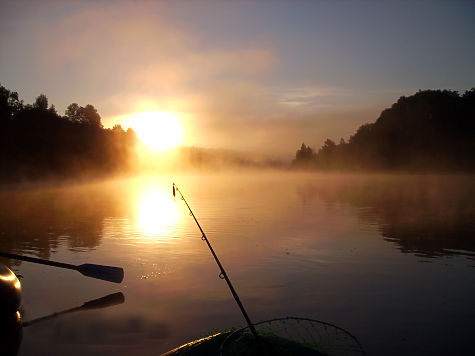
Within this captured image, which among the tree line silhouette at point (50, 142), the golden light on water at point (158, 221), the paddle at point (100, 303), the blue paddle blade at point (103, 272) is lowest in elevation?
the paddle at point (100, 303)

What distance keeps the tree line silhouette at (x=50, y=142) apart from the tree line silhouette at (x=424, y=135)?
102m

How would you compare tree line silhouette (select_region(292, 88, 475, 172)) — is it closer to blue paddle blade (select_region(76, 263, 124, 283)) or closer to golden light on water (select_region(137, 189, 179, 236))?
golden light on water (select_region(137, 189, 179, 236))

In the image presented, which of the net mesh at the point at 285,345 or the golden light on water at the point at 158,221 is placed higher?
the net mesh at the point at 285,345

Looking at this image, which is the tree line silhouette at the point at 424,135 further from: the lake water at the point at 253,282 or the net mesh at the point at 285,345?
the net mesh at the point at 285,345

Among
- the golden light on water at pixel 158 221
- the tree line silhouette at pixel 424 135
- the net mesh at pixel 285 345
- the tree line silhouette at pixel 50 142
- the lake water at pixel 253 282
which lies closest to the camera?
the net mesh at pixel 285 345

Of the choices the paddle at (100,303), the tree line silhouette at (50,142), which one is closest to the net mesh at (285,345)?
the paddle at (100,303)

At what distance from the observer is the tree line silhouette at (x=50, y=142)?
8812 cm

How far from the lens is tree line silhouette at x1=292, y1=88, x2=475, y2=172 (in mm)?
123688

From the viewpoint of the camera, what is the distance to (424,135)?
13612cm

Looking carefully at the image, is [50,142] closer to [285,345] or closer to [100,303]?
[100,303]

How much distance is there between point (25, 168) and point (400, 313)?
97.6 m

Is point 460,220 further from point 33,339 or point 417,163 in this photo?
point 417,163

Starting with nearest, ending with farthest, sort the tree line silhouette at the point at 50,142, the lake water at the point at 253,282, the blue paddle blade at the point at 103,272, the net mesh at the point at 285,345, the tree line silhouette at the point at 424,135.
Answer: the net mesh at the point at 285,345
the lake water at the point at 253,282
the blue paddle blade at the point at 103,272
the tree line silhouette at the point at 50,142
the tree line silhouette at the point at 424,135

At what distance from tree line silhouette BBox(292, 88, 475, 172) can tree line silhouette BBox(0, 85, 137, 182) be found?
335 feet
